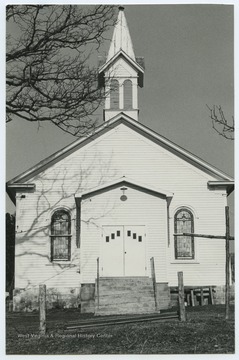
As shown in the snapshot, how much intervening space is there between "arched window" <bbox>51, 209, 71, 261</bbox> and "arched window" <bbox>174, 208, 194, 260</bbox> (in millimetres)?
4139

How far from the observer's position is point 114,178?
2547 centimetres

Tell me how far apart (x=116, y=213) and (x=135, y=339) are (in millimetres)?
8903

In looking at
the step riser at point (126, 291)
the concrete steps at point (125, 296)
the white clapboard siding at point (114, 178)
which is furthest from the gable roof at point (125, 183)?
the step riser at point (126, 291)

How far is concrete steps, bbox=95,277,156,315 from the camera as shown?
20438mm

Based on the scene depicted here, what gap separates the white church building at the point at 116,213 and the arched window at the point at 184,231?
0.04 m

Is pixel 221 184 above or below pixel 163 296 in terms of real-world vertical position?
above

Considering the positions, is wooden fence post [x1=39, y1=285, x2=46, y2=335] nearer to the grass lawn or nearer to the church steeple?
the grass lawn

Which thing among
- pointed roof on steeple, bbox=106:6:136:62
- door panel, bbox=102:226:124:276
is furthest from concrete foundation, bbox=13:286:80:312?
pointed roof on steeple, bbox=106:6:136:62

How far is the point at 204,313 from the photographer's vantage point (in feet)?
66.8

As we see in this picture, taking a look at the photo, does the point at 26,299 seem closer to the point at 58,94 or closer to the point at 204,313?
the point at 204,313

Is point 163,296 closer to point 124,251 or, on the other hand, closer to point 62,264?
point 124,251

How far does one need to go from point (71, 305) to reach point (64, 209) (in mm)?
3644

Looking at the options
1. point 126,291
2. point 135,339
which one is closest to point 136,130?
point 126,291
